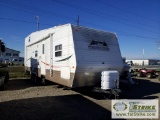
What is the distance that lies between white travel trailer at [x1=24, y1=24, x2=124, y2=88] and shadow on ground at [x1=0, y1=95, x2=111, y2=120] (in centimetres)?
110

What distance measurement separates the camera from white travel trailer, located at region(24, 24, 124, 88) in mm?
9266

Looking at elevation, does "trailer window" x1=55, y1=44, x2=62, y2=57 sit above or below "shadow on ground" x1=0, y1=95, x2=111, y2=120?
above

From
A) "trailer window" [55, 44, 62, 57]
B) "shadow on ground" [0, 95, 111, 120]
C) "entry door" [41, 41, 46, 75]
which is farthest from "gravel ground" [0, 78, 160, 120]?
"entry door" [41, 41, 46, 75]

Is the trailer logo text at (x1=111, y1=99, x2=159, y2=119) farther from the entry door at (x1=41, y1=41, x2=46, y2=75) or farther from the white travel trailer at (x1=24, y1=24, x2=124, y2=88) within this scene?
the entry door at (x1=41, y1=41, x2=46, y2=75)

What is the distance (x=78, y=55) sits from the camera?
9188 millimetres

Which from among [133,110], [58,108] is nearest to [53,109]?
[58,108]

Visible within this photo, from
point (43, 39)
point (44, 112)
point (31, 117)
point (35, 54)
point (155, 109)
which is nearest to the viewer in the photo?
point (31, 117)

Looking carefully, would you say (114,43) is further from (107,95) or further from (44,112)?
(44,112)

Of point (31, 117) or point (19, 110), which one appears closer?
point (31, 117)

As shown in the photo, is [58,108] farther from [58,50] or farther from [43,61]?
[43,61]

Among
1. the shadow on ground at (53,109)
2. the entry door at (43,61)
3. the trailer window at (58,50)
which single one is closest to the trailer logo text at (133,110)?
the shadow on ground at (53,109)

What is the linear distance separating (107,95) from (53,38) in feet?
13.6

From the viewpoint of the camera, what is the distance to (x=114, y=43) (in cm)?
1123

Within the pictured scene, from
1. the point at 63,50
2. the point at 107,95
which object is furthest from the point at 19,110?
the point at 107,95
